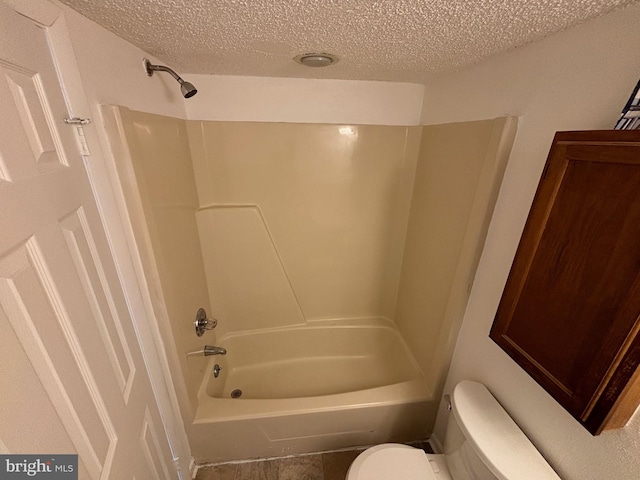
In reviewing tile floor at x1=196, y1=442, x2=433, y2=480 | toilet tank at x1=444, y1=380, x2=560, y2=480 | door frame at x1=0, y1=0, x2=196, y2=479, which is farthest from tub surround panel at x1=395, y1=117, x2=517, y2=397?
door frame at x1=0, y1=0, x2=196, y2=479

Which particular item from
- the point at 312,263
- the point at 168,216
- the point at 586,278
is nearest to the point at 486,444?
the point at 586,278

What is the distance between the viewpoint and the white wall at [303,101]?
154 cm

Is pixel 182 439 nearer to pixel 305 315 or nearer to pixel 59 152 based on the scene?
pixel 305 315

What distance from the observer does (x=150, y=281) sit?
1022mm

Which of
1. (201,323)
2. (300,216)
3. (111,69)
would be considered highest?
(111,69)

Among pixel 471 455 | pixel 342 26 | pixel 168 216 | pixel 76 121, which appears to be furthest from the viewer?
pixel 168 216

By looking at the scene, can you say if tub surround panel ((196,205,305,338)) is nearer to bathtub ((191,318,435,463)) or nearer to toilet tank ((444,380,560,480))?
bathtub ((191,318,435,463))

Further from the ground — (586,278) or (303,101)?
(303,101)

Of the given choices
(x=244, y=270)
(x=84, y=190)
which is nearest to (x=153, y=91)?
(x=84, y=190)

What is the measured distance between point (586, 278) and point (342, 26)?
2.98 ft

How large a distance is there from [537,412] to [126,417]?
128cm

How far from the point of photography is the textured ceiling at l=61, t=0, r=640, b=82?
26.6 inches

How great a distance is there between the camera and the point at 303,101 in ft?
5.30

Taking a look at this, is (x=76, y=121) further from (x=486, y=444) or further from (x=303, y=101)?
(x=486, y=444)
